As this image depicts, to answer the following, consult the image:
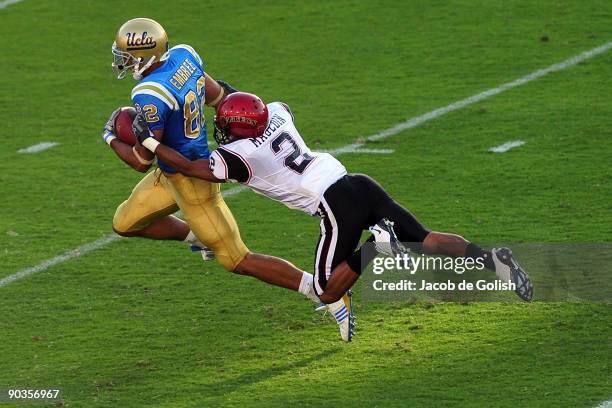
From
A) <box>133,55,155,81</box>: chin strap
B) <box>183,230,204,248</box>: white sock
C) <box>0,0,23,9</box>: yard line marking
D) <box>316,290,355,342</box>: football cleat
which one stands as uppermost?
<box>133,55,155,81</box>: chin strap

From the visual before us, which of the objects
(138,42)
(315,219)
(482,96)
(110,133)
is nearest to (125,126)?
(110,133)

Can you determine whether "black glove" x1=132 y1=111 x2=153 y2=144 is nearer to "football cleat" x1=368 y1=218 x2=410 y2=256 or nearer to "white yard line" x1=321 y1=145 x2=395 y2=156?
"football cleat" x1=368 y1=218 x2=410 y2=256

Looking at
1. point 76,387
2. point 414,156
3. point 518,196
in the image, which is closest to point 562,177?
point 518,196

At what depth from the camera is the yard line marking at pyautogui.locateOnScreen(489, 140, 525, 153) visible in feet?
32.9

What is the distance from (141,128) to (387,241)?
1.41 metres

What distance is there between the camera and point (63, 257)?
27.6ft

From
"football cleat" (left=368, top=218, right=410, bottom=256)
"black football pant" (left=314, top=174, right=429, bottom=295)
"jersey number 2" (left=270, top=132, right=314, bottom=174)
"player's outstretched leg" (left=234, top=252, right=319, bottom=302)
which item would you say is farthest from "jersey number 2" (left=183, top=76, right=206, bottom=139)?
"football cleat" (left=368, top=218, right=410, bottom=256)

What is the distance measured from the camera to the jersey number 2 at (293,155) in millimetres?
6820

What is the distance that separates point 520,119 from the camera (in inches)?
420

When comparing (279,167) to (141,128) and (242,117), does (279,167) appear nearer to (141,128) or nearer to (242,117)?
(242,117)

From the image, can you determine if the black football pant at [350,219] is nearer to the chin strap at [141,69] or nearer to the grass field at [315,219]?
the grass field at [315,219]

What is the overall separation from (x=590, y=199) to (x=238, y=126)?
3100mm

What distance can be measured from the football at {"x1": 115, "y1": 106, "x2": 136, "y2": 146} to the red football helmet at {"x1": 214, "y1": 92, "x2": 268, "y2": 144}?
0.60 metres

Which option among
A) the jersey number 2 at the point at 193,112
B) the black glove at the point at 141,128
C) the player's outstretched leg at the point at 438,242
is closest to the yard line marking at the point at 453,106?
the jersey number 2 at the point at 193,112
